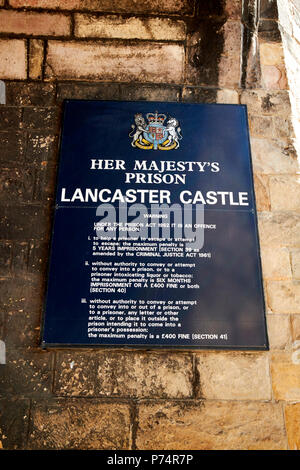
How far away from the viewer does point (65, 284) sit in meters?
2.10

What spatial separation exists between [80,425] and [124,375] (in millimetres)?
346

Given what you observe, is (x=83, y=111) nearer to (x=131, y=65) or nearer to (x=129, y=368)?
(x=131, y=65)

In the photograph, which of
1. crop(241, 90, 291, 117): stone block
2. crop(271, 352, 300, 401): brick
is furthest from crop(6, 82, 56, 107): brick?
crop(271, 352, 300, 401): brick

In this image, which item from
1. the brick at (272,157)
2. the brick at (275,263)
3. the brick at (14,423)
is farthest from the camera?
Result: the brick at (272,157)

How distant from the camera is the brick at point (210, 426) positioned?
6.25ft

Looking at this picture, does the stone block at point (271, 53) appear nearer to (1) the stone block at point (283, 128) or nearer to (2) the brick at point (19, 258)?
(1) the stone block at point (283, 128)

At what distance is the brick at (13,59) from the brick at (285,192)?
78.1 inches

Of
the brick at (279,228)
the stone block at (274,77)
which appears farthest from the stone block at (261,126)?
the brick at (279,228)

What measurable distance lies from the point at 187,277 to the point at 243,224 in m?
0.51

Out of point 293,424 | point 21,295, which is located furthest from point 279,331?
point 21,295

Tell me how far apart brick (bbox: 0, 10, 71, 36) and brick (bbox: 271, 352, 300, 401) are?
2.72m

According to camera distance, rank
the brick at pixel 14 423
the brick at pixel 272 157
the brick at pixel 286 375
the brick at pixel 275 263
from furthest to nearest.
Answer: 1. the brick at pixel 272 157
2. the brick at pixel 275 263
3. the brick at pixel 286 375
4. the brick at pixel 14 423

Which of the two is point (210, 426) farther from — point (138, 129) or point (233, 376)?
point (138, 129)

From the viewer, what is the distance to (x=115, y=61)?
265 centimetres
